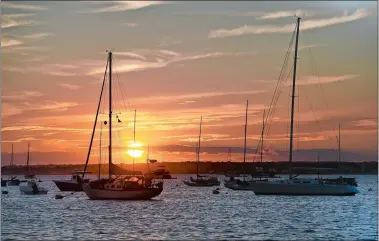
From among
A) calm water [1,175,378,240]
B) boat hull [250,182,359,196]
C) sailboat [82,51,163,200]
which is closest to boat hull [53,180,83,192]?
sailboat [82,51,163,200]

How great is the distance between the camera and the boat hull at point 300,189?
182 ft

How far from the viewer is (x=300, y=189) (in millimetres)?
55531

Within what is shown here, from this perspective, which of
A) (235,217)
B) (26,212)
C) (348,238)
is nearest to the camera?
(348,238)

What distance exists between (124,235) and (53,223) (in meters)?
7.95

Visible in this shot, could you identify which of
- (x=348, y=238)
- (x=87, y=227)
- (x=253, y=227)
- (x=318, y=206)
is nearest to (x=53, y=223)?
(x=87, y=227)

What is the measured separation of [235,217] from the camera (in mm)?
42344

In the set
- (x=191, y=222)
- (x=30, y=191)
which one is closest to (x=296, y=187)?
(x=191, y=222)

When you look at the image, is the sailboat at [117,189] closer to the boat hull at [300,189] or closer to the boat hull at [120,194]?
the boat hull at [120,194]

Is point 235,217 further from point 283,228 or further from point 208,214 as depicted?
point 283,228

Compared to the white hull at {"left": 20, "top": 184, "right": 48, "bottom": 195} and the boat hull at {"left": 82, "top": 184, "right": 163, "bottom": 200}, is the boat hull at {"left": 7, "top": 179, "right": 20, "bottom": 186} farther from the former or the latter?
the boat hull at {"left": 82, "top": 184, "right": 163, "bottom": 200}

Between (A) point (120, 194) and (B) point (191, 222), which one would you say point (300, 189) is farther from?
(B) point (191, 222)

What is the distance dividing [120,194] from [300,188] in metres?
14.2

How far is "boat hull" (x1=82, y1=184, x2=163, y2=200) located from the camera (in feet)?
172

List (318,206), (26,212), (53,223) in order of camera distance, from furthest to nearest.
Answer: (318,206)
(26,212)
(53,223)
